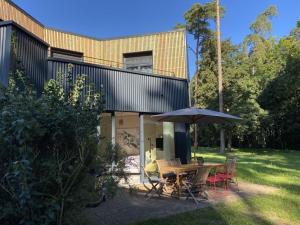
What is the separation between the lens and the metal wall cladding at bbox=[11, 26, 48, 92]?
324 inches

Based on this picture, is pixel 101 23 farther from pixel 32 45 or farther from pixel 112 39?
pixel 32 45

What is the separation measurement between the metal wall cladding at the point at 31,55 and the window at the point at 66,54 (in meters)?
4.30

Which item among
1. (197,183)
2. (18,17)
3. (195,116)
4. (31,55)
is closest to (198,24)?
(18,17)

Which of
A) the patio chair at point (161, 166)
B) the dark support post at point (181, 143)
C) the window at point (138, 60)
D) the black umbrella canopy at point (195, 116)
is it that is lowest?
the patio chair at point (161, 166)

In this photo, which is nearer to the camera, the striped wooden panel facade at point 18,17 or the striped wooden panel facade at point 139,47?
the striped wooden panel facade at point 18,17

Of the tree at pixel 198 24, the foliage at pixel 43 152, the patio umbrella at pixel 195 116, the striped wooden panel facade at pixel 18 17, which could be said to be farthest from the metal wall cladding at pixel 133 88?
the tree at pixel 198 24

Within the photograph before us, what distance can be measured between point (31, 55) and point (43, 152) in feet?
18.4

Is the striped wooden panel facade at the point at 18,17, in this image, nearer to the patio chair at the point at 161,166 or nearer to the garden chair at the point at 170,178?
the patio chair at the point at 161,166

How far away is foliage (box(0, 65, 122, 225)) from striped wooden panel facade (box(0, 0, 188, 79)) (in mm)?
9857

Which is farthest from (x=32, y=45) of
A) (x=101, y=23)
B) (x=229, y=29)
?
(x=229, y=29)

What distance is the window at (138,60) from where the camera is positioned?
14.9m

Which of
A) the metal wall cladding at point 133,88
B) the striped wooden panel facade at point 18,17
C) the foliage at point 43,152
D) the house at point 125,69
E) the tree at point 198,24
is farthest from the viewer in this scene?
the tree at point 198,24

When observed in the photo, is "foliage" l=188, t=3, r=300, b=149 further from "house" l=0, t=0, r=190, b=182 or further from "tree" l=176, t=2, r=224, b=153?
"house" l=0, t=0, r=190, b=182

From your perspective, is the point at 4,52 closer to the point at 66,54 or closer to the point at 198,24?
the point at 66,54
